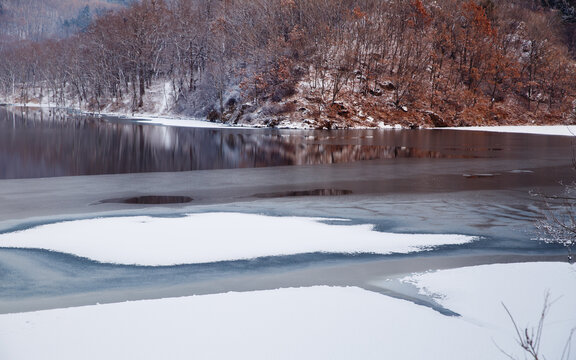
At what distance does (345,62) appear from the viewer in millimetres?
65000

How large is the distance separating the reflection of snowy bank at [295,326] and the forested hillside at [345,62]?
49.5 m

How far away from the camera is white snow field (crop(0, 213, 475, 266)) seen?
8.74 meters

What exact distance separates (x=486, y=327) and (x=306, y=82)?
58095 millimetres

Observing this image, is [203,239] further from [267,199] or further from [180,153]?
[180,153]

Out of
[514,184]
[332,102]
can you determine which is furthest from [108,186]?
[332,102]

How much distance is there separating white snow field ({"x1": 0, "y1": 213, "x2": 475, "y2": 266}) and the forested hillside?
45270mm

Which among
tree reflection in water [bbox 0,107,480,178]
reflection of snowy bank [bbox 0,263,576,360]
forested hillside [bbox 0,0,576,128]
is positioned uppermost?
forested hillside [bbox 0,0,576,128]

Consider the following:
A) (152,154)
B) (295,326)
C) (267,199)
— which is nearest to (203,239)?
(295,326)

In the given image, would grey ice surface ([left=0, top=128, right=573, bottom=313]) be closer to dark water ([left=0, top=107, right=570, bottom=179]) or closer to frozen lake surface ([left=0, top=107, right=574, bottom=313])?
frozen lake surface ([left=0, top=107, right=574, bottom=313])

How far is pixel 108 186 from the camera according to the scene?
15977mm

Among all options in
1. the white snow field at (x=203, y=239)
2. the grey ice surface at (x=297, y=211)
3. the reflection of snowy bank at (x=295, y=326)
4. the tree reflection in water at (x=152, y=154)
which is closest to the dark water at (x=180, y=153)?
the tree reflection in water at (x=152, y=154)

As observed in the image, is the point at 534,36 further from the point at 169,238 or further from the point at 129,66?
the point at 169,238

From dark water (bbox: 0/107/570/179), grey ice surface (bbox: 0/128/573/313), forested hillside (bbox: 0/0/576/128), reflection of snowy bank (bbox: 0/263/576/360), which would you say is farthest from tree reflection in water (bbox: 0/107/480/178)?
forested hillside (bbox: 0/0/576/128)

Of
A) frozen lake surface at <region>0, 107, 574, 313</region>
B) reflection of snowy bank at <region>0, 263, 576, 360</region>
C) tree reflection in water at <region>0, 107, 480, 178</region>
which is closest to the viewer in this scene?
reflection of snowy bank at <region>0, 263, 576, 360</region>
